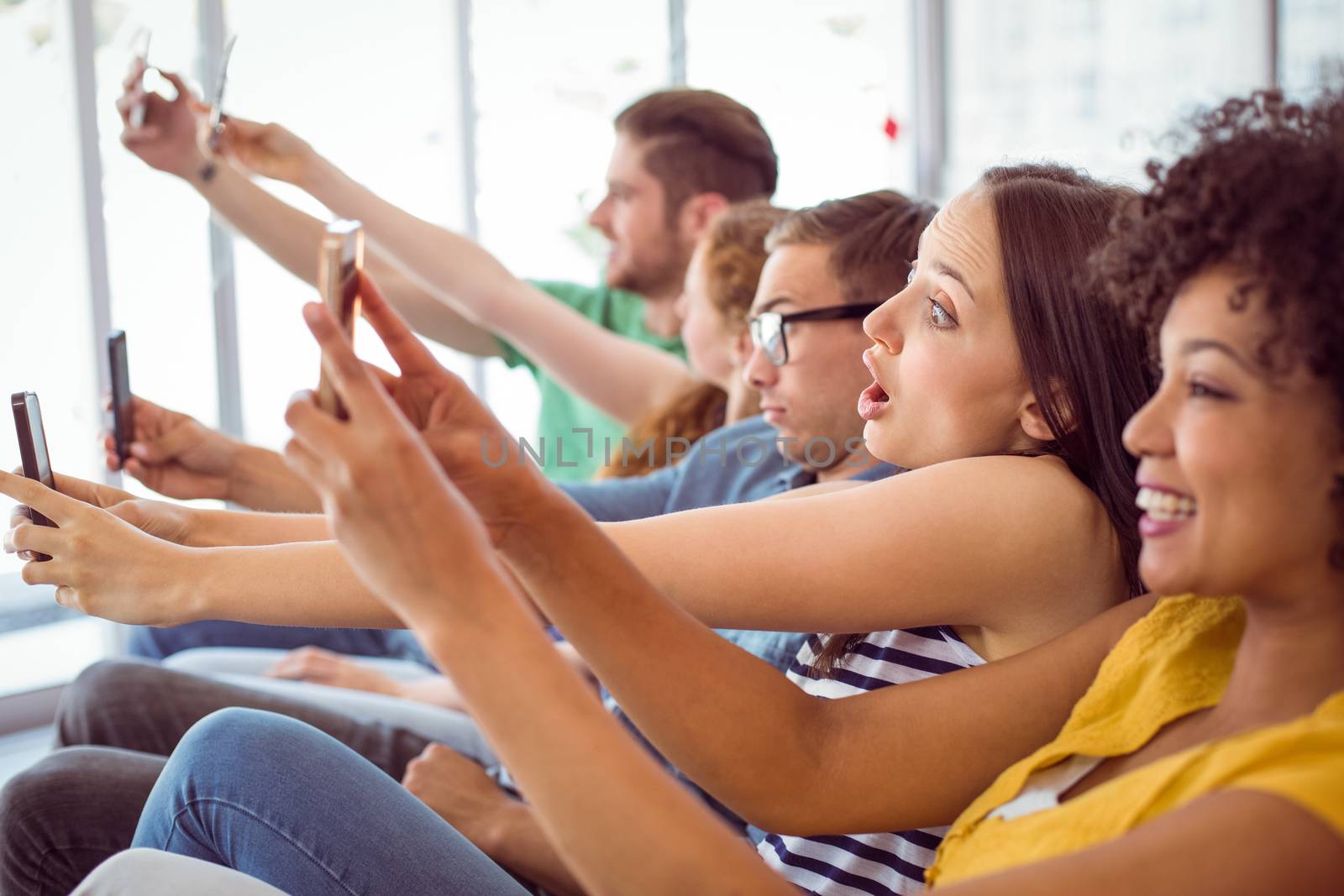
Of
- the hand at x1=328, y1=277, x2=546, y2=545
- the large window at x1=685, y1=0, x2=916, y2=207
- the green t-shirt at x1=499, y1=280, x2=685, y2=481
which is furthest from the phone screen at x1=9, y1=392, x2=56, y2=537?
the large window at x1=685, y1=0, x2=916, y2=207

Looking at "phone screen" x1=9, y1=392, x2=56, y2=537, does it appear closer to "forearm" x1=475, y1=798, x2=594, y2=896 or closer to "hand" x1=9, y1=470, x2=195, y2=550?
"hand" x1=9, y1=470, x2=195, y2=550

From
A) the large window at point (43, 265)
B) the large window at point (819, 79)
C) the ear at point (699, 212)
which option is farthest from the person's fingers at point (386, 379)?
the large window at point (819, 79)

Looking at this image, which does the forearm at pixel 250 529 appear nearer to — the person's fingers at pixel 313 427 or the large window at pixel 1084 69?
the person's fingers at pixel 313 427

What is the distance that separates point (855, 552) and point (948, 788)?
8.1 inches

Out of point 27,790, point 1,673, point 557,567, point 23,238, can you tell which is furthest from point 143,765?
point 23,238

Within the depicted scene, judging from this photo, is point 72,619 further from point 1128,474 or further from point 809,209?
point 1128,474

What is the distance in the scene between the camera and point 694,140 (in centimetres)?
258

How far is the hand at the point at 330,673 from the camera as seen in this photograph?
6.66 feet

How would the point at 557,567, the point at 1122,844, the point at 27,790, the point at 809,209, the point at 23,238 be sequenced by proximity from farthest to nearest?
1. the point at 23,238
2. the point at 809,209
3. the point at 27,790
4. the point at 557,567
5. the point at 1122,844

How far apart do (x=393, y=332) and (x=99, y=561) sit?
46 cm

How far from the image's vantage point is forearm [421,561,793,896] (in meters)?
0.70

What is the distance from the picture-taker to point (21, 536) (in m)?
1.08

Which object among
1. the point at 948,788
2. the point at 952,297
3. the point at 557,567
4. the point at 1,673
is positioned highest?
the point at 952,297

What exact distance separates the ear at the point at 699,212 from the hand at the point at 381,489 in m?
1.90
